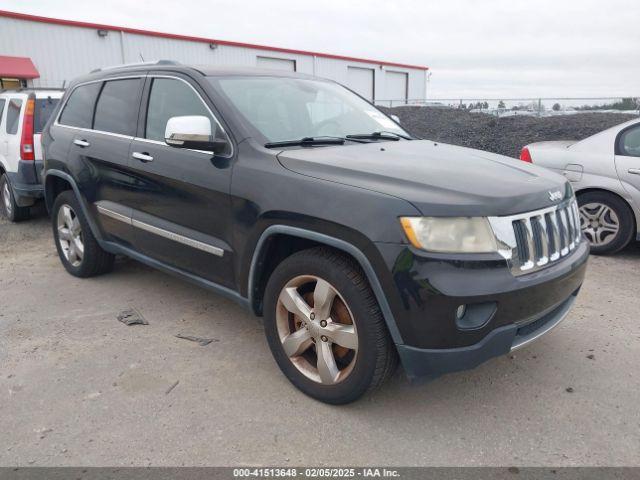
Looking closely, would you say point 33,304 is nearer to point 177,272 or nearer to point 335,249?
point 177,272

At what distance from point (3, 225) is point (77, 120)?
3.45m

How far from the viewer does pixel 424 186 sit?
2576 mm

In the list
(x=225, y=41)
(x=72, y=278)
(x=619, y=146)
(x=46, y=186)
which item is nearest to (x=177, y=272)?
(x=72, y=278)

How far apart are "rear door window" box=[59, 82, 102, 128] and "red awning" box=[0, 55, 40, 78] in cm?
1632

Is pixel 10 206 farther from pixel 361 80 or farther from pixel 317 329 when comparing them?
pixel 361 80

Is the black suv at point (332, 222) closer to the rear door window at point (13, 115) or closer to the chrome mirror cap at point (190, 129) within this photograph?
the chrome mirror cap at point (190, 129)

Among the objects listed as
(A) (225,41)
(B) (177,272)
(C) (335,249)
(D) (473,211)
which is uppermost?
(A) (225,41)

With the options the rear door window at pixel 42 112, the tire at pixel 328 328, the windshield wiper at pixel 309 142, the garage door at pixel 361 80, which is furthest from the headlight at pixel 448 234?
the garage door at pixel 361 80

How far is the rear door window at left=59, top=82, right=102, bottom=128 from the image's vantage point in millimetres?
4664

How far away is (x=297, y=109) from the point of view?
12.1ft

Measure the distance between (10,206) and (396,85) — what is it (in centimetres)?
3496

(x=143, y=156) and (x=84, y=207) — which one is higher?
(x=143, y=156)

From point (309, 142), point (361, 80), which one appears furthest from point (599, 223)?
point (361, 80)

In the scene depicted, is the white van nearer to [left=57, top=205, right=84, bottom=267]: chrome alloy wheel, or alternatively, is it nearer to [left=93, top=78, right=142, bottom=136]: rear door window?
[left=57, top=205, right=84, bottom=267]: chrome alloy wheel
